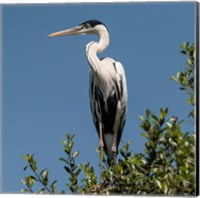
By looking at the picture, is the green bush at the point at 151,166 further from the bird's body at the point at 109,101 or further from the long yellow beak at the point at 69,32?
the long yellow beak at the point at 69,32

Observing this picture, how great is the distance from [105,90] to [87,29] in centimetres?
31

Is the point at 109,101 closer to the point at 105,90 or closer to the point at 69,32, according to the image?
the point at 105,90

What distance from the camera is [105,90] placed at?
330cm

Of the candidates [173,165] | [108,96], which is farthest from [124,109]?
[173,165]

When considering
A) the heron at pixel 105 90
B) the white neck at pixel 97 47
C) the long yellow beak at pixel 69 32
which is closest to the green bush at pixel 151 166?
the heron at pixel 105 90

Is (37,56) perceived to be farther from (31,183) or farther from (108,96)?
(31,183)

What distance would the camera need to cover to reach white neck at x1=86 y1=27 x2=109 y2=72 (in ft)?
10.4

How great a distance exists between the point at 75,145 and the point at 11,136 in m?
0.31

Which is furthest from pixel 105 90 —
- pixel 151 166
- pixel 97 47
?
pixel 151 166

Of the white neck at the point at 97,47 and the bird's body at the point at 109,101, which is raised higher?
the white neck at the point at 97,47

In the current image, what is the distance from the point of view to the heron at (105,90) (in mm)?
3176

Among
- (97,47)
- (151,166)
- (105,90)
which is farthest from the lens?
(105,90)

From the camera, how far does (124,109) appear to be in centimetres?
318

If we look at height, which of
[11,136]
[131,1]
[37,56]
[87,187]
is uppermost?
[131,1]
